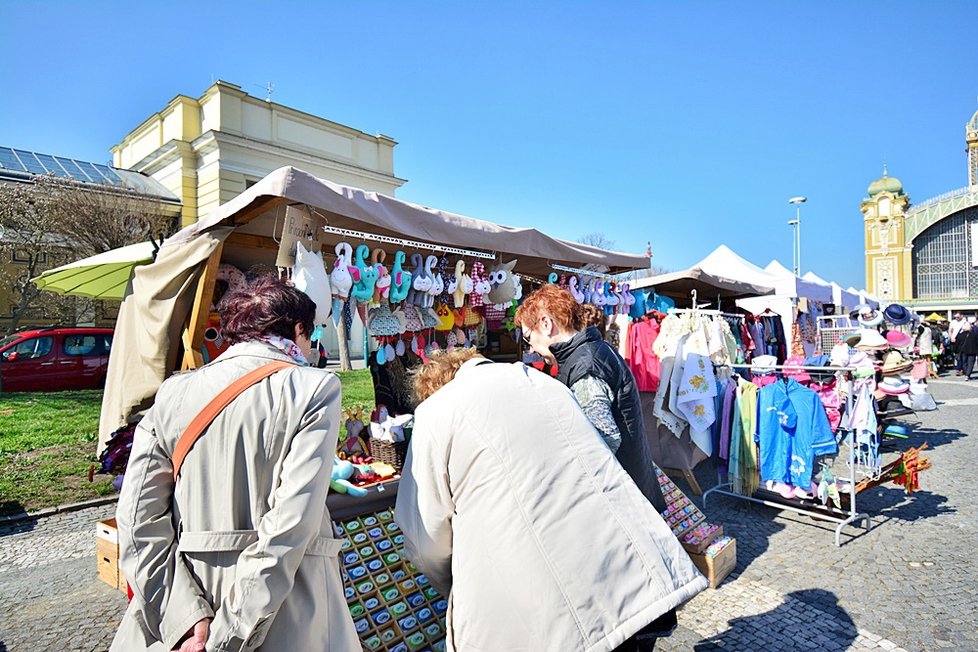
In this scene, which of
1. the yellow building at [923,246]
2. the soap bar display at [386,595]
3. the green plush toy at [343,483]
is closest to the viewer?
the soap bar display at [386,595]

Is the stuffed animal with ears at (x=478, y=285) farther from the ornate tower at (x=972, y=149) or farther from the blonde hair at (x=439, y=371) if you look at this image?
the ornate tower at (x=972, y=149)

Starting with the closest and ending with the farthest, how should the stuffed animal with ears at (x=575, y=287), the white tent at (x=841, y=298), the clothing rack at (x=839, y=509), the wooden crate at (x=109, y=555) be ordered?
the wooden crate at (x=109, y=555) → the clothing rack at (x=839, y=509) → the stuffed animal with ears at (x=575, y=287) → the white tent at (x=841, y=298)

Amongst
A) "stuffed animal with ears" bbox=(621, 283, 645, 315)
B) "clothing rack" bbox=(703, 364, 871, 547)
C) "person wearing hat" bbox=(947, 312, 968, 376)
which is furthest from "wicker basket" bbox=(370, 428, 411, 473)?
"person wearing hat" bbox=(947, 312, 968, 376)

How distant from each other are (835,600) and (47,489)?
6786mm

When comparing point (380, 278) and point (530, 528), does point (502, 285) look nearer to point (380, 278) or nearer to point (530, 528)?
point (380, 278)

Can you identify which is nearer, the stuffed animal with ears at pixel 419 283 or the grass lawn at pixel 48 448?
the stuffed animal with ears at pixel 419 283

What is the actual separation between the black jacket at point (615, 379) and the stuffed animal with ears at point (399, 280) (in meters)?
1.30

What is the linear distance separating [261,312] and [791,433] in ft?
13.2

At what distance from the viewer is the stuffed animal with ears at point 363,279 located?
302 cm

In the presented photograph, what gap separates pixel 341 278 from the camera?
2838 millimetres

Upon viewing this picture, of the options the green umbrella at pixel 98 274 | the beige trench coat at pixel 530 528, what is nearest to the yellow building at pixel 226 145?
the green umbrella at pixel 98 274

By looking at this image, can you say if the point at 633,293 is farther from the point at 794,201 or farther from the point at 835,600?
the point at 794,201

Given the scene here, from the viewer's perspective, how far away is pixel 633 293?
554cm

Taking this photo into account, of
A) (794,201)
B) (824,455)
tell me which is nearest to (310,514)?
(824,455)
